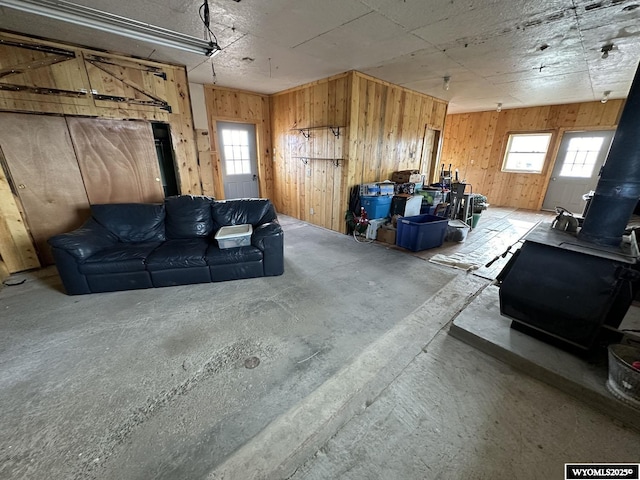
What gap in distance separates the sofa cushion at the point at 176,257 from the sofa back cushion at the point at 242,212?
24.3 inches

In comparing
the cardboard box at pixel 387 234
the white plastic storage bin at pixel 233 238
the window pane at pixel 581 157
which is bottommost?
the cardboard box at pixel 387 234

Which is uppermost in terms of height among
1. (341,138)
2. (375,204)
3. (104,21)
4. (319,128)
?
(104,21)

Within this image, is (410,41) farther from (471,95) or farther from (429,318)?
(471,95)

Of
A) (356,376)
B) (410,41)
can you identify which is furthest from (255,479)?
(410,41)

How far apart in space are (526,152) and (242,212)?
25.9 feet

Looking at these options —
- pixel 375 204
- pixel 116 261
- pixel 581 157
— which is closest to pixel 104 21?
pixel 116 261

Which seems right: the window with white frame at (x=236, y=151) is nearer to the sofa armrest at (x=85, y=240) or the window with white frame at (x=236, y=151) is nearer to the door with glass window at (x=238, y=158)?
the door with glass window at (x=238, y=158)

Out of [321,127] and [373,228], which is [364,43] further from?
[373,228]

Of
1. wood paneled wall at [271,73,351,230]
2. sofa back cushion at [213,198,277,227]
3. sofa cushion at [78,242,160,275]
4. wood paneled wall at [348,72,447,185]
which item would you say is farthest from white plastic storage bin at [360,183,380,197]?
sofa cushion at [78,242,160,275]

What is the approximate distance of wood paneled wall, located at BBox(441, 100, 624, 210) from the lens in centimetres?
602

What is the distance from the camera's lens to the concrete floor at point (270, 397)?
4.17 ft

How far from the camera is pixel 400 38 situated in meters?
2.89

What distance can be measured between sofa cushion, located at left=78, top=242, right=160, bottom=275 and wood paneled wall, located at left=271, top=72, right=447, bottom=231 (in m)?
3.19

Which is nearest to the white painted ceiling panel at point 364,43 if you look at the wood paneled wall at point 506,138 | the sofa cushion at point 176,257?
the sofa cushion at point 176,257
